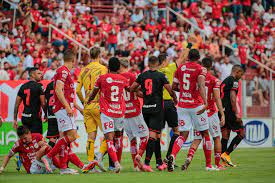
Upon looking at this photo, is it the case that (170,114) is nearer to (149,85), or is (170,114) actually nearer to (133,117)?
(133,117)

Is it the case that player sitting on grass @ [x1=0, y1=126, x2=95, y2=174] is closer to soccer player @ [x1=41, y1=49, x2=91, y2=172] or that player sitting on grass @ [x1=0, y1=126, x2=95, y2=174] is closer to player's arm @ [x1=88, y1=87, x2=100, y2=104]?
soccer player @ [x1=41, y1=49, x2=91, y2=172]

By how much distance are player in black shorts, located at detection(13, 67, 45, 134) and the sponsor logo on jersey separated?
1175 cm

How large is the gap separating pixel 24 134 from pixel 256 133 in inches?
531

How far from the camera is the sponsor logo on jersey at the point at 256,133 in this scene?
26938 mm

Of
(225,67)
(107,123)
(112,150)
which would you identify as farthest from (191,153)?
(225,67)

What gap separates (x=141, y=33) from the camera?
32.7 metres

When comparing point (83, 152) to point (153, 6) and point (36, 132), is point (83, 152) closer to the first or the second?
point (36, 132)

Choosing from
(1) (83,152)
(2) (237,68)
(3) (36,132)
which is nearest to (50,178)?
(3) (36,132)

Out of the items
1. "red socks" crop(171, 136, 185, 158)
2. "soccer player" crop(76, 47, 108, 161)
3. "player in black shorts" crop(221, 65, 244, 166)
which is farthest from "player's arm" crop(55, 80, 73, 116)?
"player in black shorts" crop(221, 65, 244, 166)

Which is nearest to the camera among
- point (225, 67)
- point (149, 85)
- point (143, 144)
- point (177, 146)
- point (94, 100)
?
point (177, 146)

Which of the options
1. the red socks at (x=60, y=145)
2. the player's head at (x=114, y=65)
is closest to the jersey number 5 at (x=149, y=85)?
the player's head at (x=114, y=65)

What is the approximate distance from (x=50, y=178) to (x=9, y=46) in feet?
48.7

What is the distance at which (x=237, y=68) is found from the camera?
60.0ft

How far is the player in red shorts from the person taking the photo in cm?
1509
